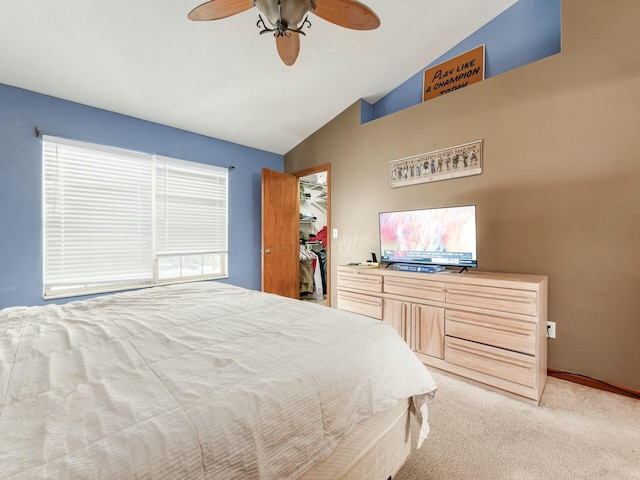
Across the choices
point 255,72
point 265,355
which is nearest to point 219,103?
point 255,72

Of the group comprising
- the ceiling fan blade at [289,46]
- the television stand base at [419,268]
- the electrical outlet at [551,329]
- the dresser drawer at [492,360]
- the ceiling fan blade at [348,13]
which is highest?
the ceiling fan blade at [348,13]

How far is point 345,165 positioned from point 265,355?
309cm

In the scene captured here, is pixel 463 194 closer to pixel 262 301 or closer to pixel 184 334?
pixel 262 301

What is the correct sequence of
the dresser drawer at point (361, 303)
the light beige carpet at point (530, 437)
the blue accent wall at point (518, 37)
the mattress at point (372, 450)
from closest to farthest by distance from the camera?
the mattress at point (372, 450) < the light beige carpet at point (530, 437) < the blue accent wall at point (518, 37) < the dresser drawer at point (361, 303)

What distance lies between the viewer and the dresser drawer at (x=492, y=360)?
6.06 ft

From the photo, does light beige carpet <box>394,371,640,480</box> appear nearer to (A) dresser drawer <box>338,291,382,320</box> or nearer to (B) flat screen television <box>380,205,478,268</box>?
(A) dresser drawer <box>338,291,382,320</box>

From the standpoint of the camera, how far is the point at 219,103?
3031mm

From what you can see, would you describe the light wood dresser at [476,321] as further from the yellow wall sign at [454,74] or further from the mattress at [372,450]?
the yellow wall sign at [454,74]

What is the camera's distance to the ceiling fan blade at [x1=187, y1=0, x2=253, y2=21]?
152 cm

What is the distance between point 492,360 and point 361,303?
1203 mm

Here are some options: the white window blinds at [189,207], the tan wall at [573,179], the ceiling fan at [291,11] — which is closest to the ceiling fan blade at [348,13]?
the ceiling fan at [291,11]

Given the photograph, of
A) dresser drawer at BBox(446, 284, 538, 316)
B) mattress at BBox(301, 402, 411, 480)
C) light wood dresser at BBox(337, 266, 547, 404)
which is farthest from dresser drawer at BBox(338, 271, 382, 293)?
mattress at BBox(301, 402, 411, 480)

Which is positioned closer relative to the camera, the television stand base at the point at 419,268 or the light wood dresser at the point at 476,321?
the light wood dresser at the point at 476,321

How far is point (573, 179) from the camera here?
83.1 inches
